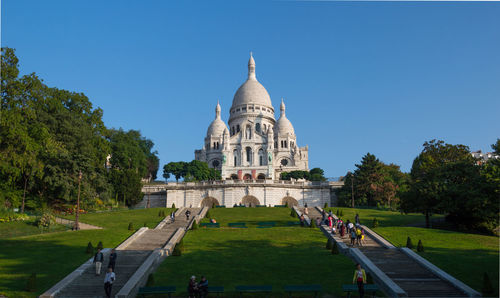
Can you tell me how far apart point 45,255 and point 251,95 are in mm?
93405

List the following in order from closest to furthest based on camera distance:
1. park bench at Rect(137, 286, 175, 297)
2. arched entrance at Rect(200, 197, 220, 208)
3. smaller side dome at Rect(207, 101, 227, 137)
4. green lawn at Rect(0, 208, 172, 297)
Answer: park bench at Rect(137, 286, 175, 297) → green lawn at Rect(0, 208, 172, 297) → arched entrance at Rect(200, 197, 220, 208) → smaller side dome at Rect(207, 101, 227, 137)

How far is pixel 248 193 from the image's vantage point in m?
60.3

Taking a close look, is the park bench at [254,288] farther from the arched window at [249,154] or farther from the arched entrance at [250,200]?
the arched window at [249,154]

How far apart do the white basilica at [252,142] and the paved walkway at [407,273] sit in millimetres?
63057

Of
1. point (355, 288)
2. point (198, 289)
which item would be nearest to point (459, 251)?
point (355, 288)

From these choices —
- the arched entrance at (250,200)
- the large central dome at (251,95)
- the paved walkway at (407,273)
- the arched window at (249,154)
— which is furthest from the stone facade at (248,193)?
the large central dome at (251,95)

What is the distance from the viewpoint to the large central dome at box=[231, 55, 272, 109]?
112875mm

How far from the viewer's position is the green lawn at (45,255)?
1848 cm

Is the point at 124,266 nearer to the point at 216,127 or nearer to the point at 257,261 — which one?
the point at 257,261

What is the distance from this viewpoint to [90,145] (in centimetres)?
4747

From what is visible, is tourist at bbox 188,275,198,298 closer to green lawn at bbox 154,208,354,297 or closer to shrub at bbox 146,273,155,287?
green lawn at bbox 154,208,354,297

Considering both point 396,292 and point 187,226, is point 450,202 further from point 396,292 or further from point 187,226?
point 187,226

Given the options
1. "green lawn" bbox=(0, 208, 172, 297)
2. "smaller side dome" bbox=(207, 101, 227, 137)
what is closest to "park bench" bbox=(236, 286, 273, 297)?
"green lawn" bbox=(0, 208, 172, 297)

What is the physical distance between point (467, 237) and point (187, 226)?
21.2 metres
